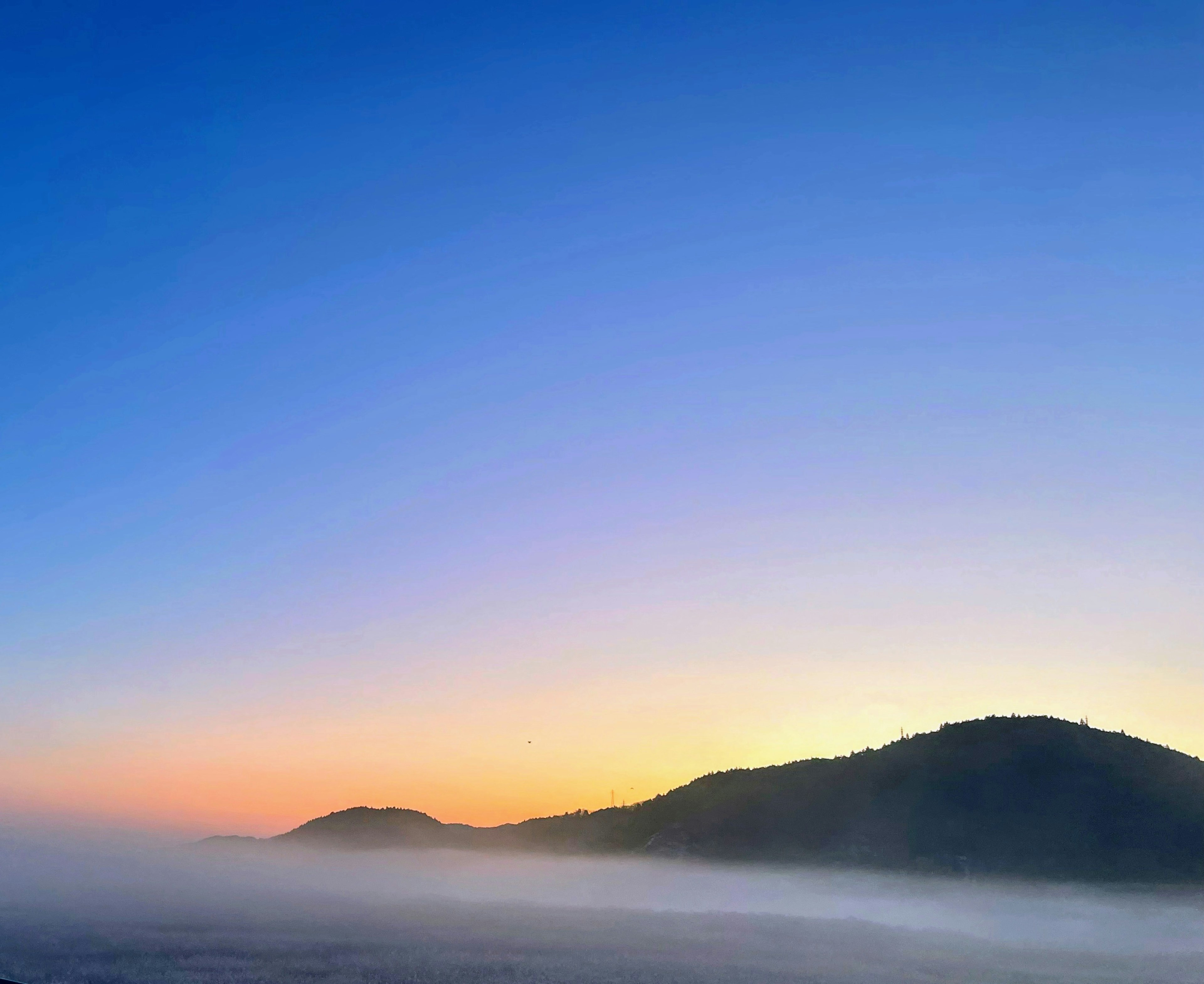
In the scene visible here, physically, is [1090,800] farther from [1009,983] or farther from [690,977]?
[690,977]

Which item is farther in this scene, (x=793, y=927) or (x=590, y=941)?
(x=793, y=927)

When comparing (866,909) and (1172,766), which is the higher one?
(1172,766)

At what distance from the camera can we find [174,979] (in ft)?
186

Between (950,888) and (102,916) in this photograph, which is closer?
(102,916)

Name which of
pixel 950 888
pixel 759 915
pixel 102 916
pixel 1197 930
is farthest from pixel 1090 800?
pixel 102 916

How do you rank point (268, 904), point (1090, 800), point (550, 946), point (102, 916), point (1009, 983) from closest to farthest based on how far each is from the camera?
1. point (1009, 983)
2. point (550, 946)
3. point (102, 916)
4. point (268, 904)
5. point (1090, 800)

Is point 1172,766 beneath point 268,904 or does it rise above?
above

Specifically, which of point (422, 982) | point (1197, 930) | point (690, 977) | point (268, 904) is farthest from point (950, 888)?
point (422, 982)

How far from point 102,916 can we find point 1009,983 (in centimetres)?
9871

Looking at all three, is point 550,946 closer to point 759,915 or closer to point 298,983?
point 298,983

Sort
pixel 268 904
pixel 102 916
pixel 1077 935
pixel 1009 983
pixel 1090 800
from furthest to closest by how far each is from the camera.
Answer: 1. pixel 1090 800
2. pixel 268 904
3. pixel 1077 935
4. pixel 102 916
5. pixel 1009 983

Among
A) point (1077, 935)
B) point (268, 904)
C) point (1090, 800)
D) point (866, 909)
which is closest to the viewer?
point (1077, 935)

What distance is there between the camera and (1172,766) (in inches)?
7648

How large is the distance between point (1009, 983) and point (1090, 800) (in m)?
142
